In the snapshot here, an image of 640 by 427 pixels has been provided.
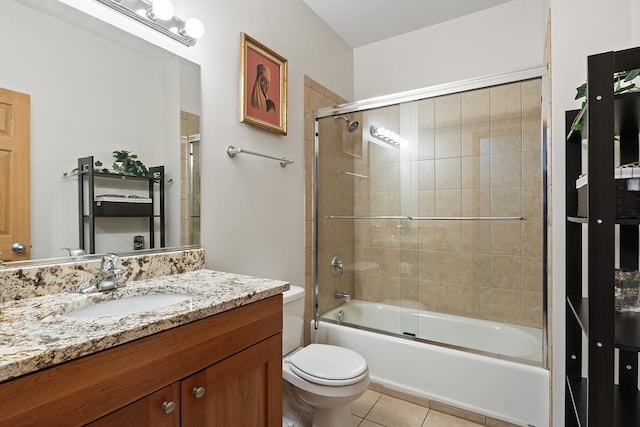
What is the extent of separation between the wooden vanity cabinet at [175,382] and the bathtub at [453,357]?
1102 millimetres

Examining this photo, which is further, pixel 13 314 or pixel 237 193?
pixel 237 193

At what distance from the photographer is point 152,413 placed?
758mm

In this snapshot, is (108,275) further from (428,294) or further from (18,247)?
(428,294)

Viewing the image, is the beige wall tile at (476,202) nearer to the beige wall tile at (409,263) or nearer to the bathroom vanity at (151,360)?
the beige wall tile at (409,263)

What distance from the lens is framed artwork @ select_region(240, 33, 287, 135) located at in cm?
175

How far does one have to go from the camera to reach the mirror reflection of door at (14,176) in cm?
96

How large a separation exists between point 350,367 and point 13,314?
Result: 50.0 inches

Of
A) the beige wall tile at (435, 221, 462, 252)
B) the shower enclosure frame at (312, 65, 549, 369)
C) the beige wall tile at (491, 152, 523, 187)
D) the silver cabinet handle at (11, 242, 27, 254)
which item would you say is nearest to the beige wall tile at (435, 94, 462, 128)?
the shower enclosure frame at (312, 65, 549, 369)

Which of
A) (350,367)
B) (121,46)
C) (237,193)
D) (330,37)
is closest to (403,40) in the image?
(330,37)

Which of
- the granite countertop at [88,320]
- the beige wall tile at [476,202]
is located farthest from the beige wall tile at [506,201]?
the granite countertop at [88,320]

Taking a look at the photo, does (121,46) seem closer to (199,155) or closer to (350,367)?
(199,155)

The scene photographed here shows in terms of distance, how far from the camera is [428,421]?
181 centimetres

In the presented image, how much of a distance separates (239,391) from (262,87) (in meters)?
1.56

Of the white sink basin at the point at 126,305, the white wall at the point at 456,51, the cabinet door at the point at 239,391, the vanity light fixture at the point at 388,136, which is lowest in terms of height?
the cabinet door at the point at 239,391
